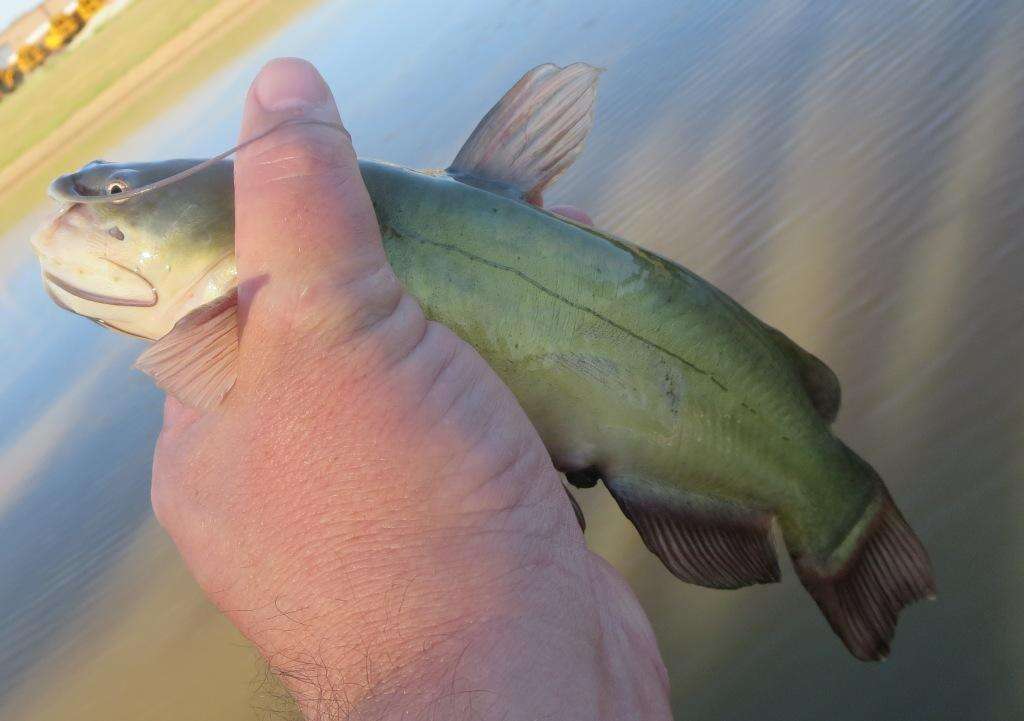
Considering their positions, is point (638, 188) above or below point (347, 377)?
below

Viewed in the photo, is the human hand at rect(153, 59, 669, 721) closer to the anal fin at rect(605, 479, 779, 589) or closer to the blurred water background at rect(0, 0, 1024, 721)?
the anal fin at rect(605, 479, 779, 589)

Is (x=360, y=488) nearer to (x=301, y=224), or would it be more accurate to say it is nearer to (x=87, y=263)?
(x=301, y=224)

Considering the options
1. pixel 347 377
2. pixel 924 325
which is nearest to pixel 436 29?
pixel 924 325

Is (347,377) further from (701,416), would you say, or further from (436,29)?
(436,29)

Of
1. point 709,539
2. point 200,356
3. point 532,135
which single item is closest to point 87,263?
point 200,356

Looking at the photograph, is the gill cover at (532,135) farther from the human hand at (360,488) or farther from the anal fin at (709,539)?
the anal fin at (709,539)

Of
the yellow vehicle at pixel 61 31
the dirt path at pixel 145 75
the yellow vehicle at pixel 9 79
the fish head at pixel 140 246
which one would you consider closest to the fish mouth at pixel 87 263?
the fish head at pixel 140 246
